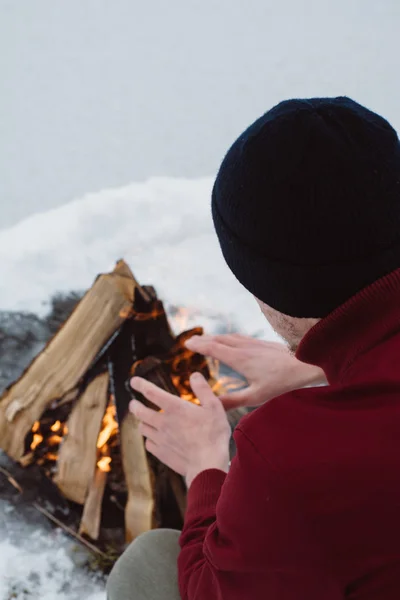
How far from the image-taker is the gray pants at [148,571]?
37.9 inches

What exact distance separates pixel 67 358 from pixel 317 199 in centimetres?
88

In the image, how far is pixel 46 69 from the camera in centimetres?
215

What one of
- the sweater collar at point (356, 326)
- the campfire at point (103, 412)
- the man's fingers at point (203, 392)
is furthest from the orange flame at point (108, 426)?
the sweater collar at point (356, 326)

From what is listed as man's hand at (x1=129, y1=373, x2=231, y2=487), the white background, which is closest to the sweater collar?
man's hand at (x1=129, y1=373, x2=231, y2=487)

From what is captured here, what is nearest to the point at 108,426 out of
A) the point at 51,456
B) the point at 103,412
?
the point at 103,412

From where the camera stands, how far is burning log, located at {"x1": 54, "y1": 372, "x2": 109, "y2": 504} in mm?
1343

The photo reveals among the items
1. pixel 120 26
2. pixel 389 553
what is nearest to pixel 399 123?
pixel 120 26

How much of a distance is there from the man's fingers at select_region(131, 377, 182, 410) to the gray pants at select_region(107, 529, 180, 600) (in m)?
0.28

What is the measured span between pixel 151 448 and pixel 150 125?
118 cm

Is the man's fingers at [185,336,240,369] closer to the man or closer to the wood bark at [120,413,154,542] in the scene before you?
the wood bark at [120,413,154,542]

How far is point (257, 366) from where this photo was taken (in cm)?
143

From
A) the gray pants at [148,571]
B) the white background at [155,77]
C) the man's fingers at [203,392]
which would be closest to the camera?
the gray pants at [148,571]

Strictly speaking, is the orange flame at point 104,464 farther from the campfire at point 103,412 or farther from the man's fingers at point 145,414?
the man's fingers at point 145,414

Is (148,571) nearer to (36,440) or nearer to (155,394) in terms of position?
(155,394)
